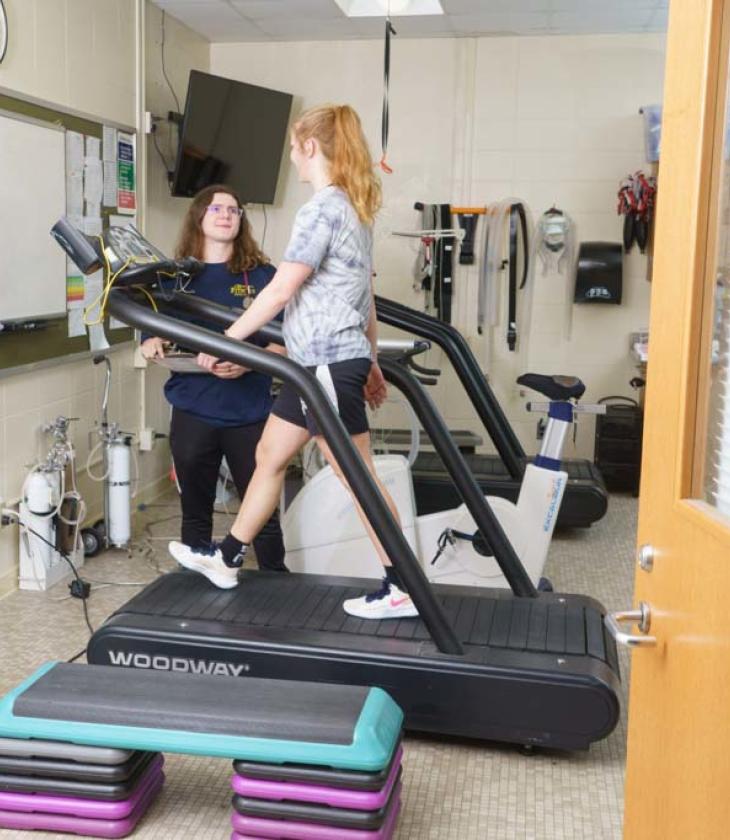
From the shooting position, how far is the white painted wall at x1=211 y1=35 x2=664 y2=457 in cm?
596

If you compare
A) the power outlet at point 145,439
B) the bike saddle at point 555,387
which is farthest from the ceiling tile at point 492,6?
the power outlet at point 145,439

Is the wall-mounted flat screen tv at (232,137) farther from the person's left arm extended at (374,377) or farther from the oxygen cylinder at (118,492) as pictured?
the person's left arm extended at (374,377)

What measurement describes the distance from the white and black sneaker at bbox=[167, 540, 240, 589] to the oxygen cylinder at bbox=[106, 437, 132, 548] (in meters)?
1.24

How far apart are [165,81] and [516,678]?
4106 millimetres

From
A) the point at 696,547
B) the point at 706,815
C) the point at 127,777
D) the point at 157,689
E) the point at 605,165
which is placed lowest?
the point at 127,777

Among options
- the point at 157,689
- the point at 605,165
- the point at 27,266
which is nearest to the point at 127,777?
the point at 157,689

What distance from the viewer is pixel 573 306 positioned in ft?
20.2

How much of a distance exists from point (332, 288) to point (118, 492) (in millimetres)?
1887

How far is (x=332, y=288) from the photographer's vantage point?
2912mm

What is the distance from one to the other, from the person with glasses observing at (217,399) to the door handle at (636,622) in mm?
2342

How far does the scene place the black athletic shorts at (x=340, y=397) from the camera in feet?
9.64

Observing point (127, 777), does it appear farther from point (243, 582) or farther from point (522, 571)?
point (522, 571)

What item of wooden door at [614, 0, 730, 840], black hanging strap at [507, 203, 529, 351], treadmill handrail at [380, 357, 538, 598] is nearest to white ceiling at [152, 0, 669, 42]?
black hanging strap at [507, 203, 529, 351]

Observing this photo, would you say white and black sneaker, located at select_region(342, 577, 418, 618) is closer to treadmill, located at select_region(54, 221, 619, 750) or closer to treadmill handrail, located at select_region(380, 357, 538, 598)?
treadmill, located at select_region(54, 221, 619, 750)
